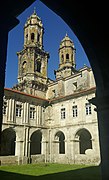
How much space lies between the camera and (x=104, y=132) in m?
4.44

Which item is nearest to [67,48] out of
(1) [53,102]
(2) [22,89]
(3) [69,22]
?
(2) [22,89]

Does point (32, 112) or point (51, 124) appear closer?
point (32, 112)

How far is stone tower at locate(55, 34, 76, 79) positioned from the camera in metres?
39.5

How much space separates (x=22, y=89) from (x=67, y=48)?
15062 millimetres

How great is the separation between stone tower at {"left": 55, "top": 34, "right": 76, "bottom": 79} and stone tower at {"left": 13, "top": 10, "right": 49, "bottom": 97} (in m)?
4.65

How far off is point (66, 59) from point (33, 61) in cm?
942

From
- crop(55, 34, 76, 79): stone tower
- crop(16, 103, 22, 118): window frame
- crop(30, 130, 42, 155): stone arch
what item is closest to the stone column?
crop(16, 103, 22, 118): window frame

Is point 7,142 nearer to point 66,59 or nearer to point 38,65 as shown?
point 38,65

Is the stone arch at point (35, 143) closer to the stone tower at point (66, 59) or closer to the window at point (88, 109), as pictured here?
the window at point (88, 109)

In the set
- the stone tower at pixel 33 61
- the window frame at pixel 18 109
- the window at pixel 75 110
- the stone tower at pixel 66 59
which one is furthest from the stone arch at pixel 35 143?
the stone tower at pixel 66 59

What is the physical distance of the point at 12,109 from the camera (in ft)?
70.0

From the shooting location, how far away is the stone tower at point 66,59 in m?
39.5

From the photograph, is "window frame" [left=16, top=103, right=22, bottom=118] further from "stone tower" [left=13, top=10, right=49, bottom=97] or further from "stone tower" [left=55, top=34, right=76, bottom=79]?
"stone tower" [left=55, top=34, right=76, bottom=79]

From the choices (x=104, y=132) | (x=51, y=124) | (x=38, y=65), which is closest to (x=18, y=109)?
(x=51, y=124)
